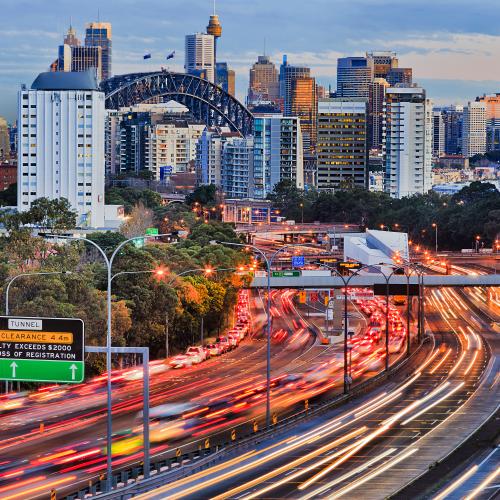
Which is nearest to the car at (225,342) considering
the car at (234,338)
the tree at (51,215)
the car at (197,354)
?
the car at (234,338)

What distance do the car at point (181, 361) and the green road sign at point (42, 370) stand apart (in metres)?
43.2

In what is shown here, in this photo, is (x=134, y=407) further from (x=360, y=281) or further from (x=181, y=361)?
(x=360, y=281)

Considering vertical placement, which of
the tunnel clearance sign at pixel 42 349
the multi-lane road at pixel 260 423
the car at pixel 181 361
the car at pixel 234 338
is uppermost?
the tunnel clearance sign at pixel 42 349

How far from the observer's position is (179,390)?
8994 cm

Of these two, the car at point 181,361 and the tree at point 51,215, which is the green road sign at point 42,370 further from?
the tree at point 51,215

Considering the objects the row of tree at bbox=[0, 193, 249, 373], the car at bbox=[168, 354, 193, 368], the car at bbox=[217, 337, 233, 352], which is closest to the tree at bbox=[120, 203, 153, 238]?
the row of tree at bbox=[0, 193, 249, 373]

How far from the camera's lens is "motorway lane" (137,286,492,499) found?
187ft

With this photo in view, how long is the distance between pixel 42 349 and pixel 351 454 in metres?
14.1

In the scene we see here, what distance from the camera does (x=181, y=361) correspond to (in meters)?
105

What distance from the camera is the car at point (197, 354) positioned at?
351 ft

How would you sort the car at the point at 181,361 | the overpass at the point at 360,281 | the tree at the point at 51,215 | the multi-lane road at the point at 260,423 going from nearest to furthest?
the multi-lane road at the point at 260,423
the car at the point at 181,361
the overpass at the point at 360,281
the tree at the point at 51,215

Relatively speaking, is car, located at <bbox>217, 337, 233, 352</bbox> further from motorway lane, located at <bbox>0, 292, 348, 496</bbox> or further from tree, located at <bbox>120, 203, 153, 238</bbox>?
tree, located at <bbox>120, 203, 153, 238</bbox>

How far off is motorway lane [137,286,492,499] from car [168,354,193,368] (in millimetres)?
15736

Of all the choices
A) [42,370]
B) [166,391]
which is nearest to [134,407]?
[166,391]
